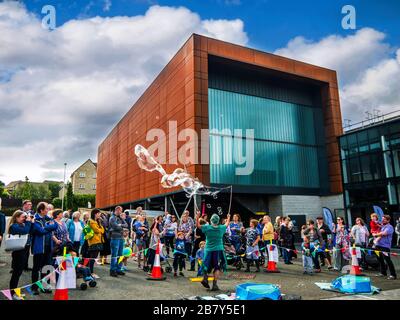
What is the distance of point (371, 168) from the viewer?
2312 cm

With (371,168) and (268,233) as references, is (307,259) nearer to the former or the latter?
(268,233)

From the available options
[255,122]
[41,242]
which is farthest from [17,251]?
[255,122]

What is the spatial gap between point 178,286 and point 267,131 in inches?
845

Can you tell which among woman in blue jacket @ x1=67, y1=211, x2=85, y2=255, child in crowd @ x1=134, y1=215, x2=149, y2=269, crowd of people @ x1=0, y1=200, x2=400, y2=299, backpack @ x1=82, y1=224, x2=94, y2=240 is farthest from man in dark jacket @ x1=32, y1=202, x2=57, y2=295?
child in crowd @ x1=134, y1=215, x2=149, y2=269

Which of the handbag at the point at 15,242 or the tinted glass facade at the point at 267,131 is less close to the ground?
the tinted glass facade at the point at 267,131

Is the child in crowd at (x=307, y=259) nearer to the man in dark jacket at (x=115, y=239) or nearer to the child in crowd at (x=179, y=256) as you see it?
the child in crowd at (x=179, y=256)

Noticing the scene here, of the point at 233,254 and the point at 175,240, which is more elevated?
the point at 175,240

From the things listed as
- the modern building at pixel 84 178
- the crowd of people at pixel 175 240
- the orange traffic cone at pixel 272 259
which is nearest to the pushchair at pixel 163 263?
the crowd of people at pixel 175 240

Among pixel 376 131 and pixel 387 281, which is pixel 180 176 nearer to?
pixel 376 131

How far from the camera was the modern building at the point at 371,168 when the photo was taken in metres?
21.4

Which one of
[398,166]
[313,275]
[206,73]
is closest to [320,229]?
[313,275]

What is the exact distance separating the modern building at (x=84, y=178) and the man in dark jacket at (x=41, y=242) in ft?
254

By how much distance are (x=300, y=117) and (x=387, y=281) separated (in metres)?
22.8

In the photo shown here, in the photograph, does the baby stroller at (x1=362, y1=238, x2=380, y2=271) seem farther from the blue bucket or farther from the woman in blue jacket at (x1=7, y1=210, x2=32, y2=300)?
the woman in blue jacket at (x1=7, y1=210, x2=32, y2=300)
